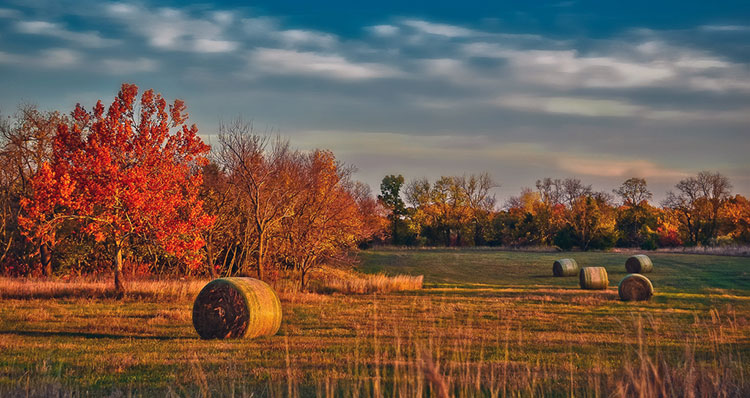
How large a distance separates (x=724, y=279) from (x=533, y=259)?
70.9 feet

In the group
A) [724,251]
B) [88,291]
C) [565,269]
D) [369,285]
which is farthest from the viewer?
[724,251]

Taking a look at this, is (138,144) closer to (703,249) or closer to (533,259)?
(533,259)

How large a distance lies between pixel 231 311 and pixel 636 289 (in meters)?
17.9

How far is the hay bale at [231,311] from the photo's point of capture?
49.4ft

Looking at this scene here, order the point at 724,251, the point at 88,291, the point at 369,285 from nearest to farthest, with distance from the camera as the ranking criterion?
1. the point at 88,291
2. the point at 369,285
3. the point at 724,251

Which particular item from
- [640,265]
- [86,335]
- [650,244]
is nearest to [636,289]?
[640,265]

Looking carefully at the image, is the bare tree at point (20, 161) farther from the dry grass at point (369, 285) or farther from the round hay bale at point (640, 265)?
the round hay bale at point (640, 265)

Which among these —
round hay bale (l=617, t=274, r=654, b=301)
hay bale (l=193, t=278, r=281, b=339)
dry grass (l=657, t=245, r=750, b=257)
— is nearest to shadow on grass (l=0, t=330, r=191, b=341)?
hay bale (l=193, t=278, r=281, b=339)

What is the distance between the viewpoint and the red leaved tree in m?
25.3

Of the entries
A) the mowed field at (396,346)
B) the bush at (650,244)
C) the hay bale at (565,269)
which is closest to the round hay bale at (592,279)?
the mowed field at (396,346)

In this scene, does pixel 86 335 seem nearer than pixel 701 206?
Yes

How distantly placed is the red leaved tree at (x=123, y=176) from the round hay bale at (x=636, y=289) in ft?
59.3

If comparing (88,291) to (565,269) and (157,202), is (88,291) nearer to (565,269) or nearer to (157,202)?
(157,202)

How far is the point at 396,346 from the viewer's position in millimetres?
12781
